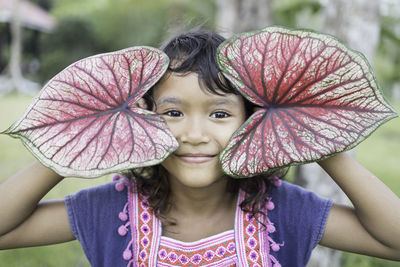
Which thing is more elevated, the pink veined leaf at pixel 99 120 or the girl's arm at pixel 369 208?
the pink veined leaf at pixel 99 120

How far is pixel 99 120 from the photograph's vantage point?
3.14ft

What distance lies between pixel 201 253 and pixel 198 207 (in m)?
0.15

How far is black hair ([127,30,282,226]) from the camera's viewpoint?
3.59ft

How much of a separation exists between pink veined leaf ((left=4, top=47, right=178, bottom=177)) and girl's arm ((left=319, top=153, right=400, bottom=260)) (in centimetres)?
50

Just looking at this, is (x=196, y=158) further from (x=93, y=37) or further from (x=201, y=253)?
(x=93, y=37)

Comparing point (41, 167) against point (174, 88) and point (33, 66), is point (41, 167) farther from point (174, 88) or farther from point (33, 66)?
point (33, 66)

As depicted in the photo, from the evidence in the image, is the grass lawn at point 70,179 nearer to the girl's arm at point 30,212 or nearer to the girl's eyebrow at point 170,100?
the girl's arm at point 30,212

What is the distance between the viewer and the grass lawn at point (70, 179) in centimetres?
238

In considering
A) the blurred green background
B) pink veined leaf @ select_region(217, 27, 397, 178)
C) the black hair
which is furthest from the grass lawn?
pink veined leaf @ select_region(217, 27, 397, 178)

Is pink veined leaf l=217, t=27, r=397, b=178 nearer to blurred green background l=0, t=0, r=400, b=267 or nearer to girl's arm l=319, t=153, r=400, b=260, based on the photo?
girl's arm l=319, t=153, r=400, b=260

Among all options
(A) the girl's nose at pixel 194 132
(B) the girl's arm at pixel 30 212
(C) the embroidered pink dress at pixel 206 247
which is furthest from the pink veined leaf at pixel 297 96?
(B) the girl's arm at pixel 30 212

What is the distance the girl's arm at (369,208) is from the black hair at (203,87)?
0.87 ft

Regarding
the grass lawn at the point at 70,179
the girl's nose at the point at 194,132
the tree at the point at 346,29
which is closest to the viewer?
the girl's nose at the point at 194,132

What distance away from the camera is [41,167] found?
1124 mm
